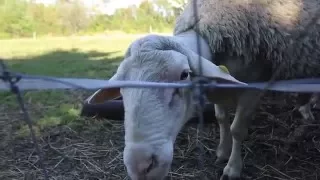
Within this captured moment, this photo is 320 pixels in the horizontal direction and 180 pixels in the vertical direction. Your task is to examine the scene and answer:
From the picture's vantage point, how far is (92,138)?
3916 mm

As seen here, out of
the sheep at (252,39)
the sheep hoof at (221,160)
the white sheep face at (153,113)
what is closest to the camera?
the white sheep face at (153,113)

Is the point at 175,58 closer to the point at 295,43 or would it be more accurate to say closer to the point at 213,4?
the point at 213,4

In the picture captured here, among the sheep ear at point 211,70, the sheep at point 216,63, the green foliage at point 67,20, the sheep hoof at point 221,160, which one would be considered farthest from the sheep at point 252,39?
the green foliage at point 67,20

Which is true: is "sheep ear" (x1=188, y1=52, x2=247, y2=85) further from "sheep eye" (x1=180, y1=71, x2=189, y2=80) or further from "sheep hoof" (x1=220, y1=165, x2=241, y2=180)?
"sheep hoof" (x1=220, y1=165, x2=241, y2=180)

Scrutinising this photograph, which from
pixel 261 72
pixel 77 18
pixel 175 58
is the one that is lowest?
pixel 77 18

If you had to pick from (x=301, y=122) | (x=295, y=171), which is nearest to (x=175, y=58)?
(x=295, y=171)

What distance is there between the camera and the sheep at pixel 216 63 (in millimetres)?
2094

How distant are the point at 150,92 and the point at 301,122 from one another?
7.65ft

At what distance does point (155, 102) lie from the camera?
2125 millimetres

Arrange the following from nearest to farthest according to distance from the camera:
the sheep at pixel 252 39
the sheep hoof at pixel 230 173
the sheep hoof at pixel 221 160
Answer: the sheep at pixel 252 39 → the sheep hoof at pixel 230 173 → the sheep hoof at pixel 221 160

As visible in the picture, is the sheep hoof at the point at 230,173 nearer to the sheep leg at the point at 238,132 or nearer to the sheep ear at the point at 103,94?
the sheep leg at the point at 238,132

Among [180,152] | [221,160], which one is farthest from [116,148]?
[221,160]

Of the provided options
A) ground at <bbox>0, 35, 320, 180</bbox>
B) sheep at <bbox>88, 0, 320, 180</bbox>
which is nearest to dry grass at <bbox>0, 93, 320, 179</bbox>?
ground at <bbox>0, 35, 320, 180</bbox>

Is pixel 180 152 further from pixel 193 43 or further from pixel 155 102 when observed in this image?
pixel 155 102
